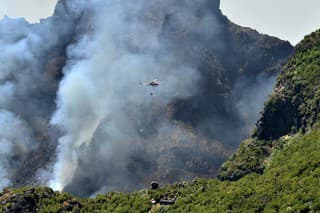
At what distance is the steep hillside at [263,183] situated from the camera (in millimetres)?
86125

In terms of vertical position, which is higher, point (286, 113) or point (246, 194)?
point (286, 113)

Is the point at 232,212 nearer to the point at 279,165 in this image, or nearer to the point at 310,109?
the point at 279,165

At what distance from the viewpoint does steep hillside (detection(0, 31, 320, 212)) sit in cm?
8612

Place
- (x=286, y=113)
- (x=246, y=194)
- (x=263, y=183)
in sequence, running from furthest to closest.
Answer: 1. (x=286, y=113)
2. (x=263, y=183)
3. (x=246, y=194)

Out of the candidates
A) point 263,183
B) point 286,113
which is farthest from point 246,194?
point 286,113

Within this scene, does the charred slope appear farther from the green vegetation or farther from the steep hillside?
the green vegetation

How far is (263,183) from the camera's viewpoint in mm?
93375

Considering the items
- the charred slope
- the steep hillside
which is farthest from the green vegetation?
the charred slope

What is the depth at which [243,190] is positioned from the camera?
94250mm

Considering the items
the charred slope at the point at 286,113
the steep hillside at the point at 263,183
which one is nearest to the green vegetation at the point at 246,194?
the steep hillside at the point at 263,183

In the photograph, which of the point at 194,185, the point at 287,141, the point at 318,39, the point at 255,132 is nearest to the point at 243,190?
the point at 194,185

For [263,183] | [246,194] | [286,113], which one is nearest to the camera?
[246,194]

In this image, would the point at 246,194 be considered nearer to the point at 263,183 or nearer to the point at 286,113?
the point at 263,183

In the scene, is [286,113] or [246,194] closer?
[246,194]
